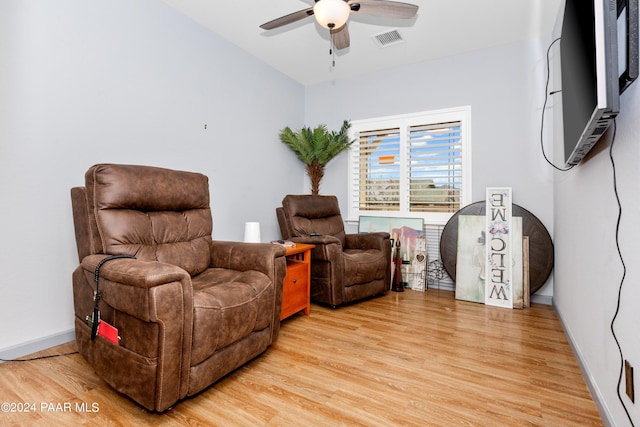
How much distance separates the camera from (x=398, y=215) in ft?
13.3

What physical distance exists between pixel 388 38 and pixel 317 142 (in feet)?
4.68

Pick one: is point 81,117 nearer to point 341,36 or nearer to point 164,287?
point 164,287

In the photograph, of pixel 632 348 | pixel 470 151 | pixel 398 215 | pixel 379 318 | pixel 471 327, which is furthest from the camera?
pixel 398 215

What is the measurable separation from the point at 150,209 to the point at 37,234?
28.7 inches

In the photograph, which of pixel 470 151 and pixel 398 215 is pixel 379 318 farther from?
pixel 470 151

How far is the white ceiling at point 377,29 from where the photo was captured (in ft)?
9.21

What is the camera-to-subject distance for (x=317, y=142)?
4164 millimetres

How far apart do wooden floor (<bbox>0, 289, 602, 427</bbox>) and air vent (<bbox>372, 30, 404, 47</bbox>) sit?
281 cm

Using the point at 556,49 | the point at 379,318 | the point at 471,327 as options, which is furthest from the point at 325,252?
the point at 556,49

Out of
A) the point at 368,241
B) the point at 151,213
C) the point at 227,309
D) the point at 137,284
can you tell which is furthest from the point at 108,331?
the point at 368,241

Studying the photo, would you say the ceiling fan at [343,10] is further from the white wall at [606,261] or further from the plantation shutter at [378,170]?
the plantation shutter at [378,170]

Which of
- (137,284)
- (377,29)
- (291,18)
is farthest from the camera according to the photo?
(377,29)

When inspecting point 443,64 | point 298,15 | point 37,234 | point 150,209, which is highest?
point 443,64

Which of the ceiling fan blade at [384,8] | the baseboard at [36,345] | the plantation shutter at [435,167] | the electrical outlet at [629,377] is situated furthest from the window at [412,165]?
the baseboard at [36,345]
